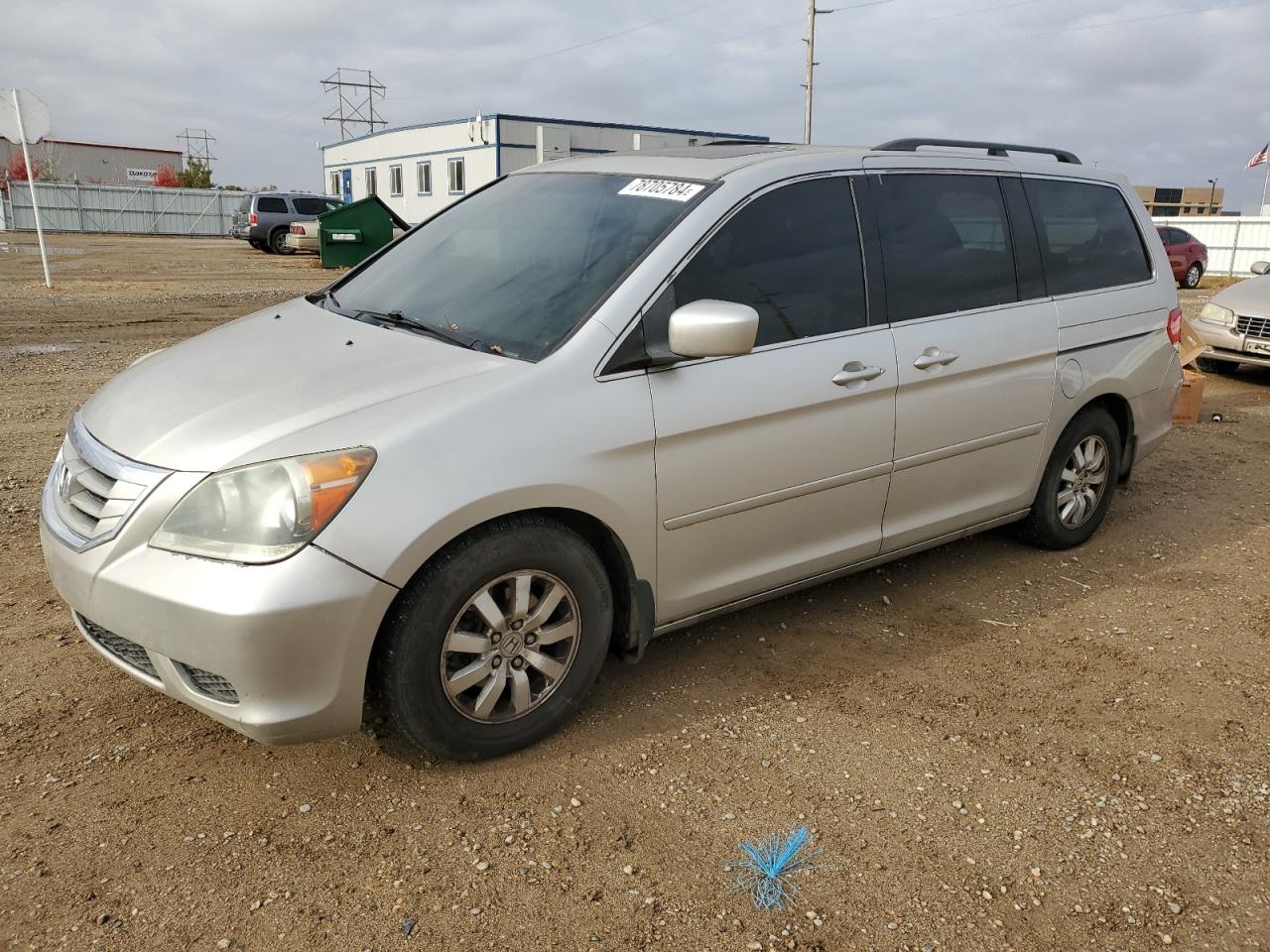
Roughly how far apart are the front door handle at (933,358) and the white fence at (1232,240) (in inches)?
1160

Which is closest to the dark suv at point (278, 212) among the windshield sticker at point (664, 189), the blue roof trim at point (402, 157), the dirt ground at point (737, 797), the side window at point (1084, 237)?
the blue roof trim at point (402, 157)

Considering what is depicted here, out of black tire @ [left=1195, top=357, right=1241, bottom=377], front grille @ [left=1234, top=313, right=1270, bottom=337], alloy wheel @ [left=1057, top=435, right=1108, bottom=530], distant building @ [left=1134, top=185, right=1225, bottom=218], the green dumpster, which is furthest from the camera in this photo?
distant building @ [left=1134, top=185, right=1225, bottom=218]

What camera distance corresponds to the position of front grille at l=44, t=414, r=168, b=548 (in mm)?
2779

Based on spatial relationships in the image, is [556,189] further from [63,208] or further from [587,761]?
[63,208]

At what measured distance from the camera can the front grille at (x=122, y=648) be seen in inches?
112

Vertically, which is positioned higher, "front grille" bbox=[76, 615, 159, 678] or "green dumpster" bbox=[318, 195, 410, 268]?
"green dumpster" bbox=[318, 195, 410, 268]

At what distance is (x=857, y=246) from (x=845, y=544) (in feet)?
3.72

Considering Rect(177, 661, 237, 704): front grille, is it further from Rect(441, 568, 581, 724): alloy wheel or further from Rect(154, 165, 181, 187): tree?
Rect(154, 165, 181, 187): tree

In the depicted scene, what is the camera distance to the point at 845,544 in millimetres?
3932

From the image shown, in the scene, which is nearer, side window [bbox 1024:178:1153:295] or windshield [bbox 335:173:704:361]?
windshield [bbox 335:173:704:361]

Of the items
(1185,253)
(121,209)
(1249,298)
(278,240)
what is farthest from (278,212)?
(1249,298)

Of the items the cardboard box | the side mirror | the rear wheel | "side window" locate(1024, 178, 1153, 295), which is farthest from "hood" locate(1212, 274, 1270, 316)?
the rear wheel

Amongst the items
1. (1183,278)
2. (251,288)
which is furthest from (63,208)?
(1183,278)

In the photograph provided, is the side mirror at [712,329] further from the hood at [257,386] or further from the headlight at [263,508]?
the headlight at [263,508]
